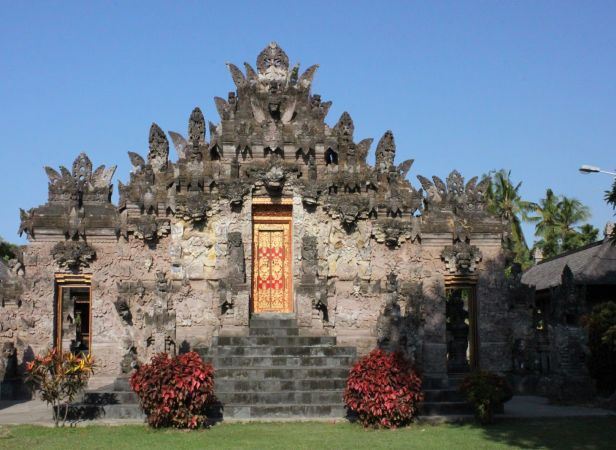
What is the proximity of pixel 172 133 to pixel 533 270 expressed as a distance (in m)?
18.5

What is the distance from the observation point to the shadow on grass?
37.7ft

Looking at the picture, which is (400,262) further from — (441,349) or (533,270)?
(533,270)

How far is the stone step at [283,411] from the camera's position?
1405 centimetres

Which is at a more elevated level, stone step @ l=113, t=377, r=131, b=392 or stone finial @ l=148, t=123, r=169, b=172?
stone finial @ l=148, t=123, r=169, b=172

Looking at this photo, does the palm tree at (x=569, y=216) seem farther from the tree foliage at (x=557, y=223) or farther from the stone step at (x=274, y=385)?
the stone step at (x=274, y=385)

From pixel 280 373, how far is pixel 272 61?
8590mm

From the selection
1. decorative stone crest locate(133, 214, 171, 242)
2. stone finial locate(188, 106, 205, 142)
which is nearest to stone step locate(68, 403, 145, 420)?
decorative stone crest locate(133, 214, 171, 242)

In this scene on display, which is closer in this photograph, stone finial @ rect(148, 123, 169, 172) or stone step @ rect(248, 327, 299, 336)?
stone step @ rect(248, 327, 299, 336)

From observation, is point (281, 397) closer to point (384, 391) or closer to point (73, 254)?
point (384, 391)

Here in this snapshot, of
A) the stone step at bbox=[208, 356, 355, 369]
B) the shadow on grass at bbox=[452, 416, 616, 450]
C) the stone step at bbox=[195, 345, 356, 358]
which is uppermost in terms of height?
the stone step at bbox=[195, 345, 356, 358]

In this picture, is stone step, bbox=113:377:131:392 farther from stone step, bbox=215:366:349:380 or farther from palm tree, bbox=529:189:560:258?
palm tree, bbox=529:189:560:258

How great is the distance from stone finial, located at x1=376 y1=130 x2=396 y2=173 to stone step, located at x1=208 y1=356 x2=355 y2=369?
5531mm

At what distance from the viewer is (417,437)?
12289 millimetres

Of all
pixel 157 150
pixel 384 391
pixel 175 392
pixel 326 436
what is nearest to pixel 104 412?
pixel 175 392
